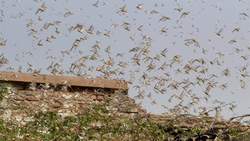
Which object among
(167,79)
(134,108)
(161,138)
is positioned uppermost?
(167,79)

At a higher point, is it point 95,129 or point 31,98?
point 31,98

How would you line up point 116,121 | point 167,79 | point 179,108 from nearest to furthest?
point 116,121 → point 179,108 → point 167,79

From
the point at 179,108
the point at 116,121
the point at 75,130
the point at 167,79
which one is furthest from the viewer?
the point at 167,79

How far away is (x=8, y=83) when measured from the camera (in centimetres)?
855

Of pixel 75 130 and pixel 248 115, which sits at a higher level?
pixel 248 115

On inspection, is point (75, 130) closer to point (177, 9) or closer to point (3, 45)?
point (3, 45)

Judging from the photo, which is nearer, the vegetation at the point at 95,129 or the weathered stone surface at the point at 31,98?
the vegetation at the point at 95,129

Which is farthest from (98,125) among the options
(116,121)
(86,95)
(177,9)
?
(177,9)

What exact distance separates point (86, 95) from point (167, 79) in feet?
6.97

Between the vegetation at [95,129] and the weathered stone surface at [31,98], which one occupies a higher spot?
the weathered stone surface at [31,98]

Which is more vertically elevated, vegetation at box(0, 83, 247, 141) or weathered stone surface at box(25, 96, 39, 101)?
weathered stone surface at box(25, 96, 39, 101)

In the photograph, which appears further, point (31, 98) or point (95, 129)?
point (31, 98)

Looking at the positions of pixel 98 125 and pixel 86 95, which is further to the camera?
pixel 86 95

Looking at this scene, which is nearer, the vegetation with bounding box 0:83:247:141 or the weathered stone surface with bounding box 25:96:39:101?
the vegetation with bounding box 0:83:247:141
